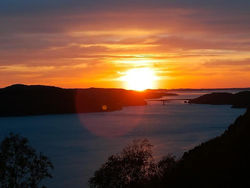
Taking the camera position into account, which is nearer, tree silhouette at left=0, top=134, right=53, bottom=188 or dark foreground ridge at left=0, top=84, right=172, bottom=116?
tree silhouette at left=0, top=134, right=53, bottom=188

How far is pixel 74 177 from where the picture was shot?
3328 cm

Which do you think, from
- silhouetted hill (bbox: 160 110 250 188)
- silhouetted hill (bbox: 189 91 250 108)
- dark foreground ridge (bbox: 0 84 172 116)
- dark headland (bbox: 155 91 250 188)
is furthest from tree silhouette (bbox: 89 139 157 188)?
silhouetted hill (bbox: 189 91 250 108)

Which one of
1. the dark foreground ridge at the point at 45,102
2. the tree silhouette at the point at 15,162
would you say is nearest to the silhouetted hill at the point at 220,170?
the tree silhouette at the point at 15,162

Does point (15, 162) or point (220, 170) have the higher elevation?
point (15, 162)

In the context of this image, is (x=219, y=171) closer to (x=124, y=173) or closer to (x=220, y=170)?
(x=220, y=170)

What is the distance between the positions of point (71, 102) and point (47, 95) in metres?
11.5

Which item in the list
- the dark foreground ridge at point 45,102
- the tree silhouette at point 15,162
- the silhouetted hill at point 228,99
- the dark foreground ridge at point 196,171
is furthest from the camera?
the silhouetted hill at point 228,99

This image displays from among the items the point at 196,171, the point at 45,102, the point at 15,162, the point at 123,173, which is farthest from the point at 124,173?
the point at 45,102

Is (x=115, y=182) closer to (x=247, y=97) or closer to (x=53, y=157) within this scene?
(x=53, y=157)

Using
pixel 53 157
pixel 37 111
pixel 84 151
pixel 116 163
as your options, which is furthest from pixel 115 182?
pixel 37 111

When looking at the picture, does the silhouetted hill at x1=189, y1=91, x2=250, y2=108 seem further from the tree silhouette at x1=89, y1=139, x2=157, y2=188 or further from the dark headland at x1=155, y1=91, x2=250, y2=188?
the dark headland at x1=155, y1=91, x2=250, y2=188

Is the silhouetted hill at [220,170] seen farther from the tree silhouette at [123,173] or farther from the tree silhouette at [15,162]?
the tree silhouette at [15,162]

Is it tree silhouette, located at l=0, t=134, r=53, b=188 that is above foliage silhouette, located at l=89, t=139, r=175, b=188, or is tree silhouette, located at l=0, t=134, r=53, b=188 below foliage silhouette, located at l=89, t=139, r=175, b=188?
above

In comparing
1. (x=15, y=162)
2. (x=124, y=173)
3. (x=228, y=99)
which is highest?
(x=228, y=99)
